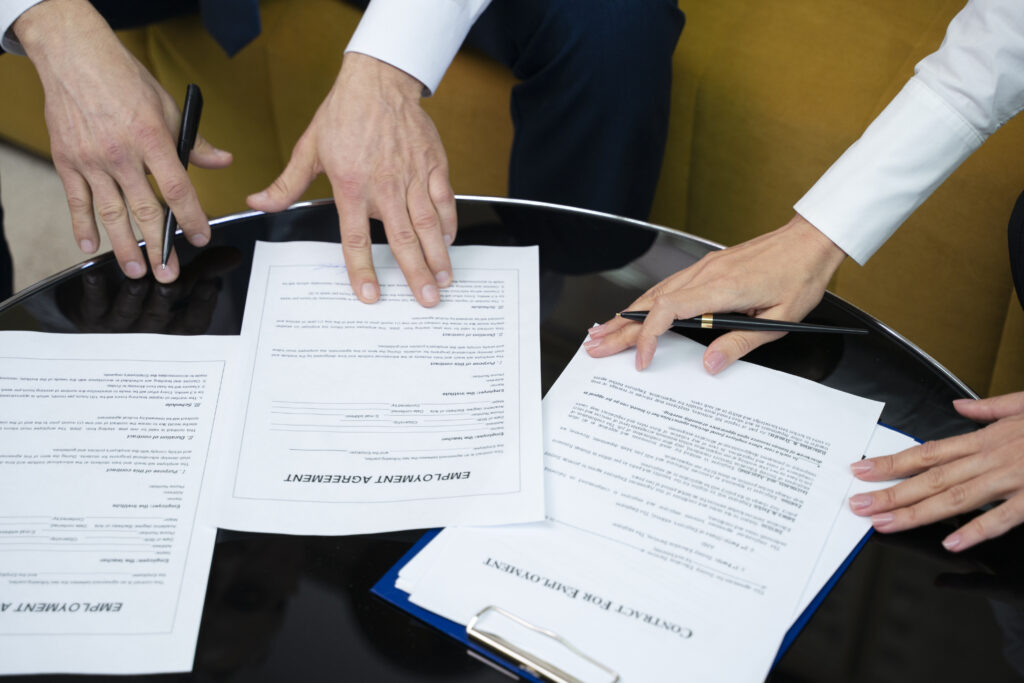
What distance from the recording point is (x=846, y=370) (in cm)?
74

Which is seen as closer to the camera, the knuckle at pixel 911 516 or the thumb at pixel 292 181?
the knuckle at pixel 911 516

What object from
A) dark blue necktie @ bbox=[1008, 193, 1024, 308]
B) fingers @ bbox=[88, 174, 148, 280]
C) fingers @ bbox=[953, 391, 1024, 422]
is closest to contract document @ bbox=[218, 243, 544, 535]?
fingers @ bbox=[88, 174, 148, 280]

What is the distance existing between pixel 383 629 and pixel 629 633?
6.5 inches

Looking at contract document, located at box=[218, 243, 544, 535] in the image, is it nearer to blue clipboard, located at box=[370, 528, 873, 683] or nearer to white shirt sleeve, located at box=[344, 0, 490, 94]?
blue clipboard, located at box=[370, 528, 873, 683]

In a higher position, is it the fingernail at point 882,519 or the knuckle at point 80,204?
the fingernail at point 882,519

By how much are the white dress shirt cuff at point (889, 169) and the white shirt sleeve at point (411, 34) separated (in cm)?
44

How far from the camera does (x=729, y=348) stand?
715 mm

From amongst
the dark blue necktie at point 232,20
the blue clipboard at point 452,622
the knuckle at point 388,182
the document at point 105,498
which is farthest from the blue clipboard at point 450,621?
the dark blue necktie at point 232,20

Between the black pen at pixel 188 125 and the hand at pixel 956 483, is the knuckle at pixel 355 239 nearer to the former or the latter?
the black pen at pixel 188 125

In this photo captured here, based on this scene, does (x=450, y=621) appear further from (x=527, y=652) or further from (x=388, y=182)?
(x=388, y=182)

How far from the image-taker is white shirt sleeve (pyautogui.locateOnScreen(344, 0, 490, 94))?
0.88 meters

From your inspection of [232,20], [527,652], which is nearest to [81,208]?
[232,20]

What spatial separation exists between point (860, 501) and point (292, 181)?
627 millimetres

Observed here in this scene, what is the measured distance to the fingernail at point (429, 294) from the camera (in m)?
0.77
